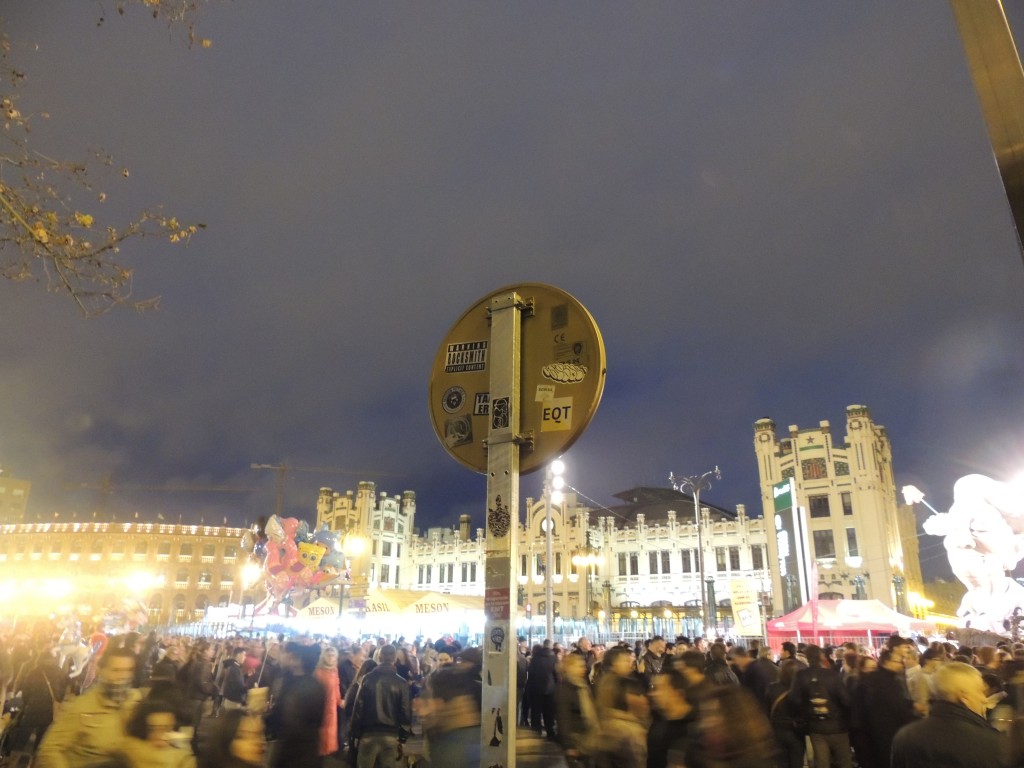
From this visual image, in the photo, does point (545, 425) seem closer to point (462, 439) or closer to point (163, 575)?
point (462, 439)

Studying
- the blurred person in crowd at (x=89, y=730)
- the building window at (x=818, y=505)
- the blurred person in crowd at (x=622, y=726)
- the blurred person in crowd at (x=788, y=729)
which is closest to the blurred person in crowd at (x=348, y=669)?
the blurred person in crowd at (x=788, y=729)

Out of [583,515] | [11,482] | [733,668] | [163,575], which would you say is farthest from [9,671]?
[11,482]

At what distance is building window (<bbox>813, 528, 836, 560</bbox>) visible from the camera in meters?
49.9

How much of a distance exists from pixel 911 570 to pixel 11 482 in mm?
162103

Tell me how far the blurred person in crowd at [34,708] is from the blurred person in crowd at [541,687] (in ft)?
26.3

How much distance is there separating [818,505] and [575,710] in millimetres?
51262

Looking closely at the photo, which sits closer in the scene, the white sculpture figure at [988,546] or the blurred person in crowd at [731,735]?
the blurred person in crowd at [731,735]

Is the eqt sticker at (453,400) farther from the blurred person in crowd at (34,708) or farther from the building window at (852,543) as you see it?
the building window at (852,543)

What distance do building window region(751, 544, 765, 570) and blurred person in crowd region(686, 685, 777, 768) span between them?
5731 centimetres

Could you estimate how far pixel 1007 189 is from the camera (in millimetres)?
1901

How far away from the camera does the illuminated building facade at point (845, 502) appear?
4825cm

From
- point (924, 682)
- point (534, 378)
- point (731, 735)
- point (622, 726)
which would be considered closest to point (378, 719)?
point (622, 726)

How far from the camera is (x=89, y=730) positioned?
4445 mm

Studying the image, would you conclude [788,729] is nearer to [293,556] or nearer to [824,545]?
[293,556]
